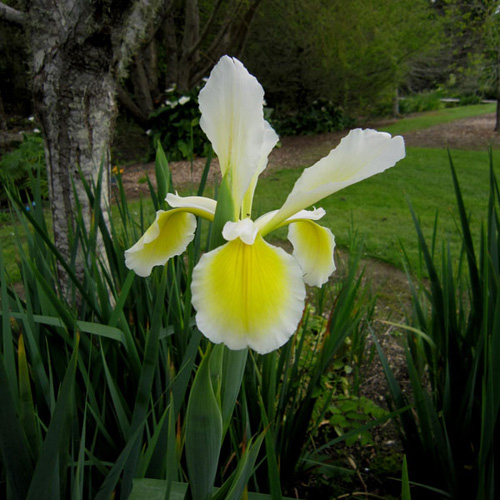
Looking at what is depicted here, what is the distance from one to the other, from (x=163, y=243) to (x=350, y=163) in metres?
0.35

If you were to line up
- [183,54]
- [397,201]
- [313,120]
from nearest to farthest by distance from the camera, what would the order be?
1. [397,201]
2. [183,54]
3. [313,120]

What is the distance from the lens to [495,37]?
Answer: 8336 mm

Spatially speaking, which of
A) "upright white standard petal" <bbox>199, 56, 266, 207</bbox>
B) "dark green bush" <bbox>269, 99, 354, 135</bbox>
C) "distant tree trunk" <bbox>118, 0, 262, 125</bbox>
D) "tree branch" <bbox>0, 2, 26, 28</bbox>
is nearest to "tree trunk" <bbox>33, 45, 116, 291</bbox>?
"tree branch" <bbox>0, 2, 26, 28</bbox>

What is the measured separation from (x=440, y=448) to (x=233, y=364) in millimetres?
680

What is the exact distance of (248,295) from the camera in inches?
24.3

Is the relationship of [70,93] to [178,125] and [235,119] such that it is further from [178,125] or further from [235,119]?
[178,125]

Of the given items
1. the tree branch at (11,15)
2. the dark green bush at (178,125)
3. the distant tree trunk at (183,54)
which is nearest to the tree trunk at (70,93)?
the tree branch at (11,15)

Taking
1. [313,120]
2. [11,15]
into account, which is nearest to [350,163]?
[11,15]

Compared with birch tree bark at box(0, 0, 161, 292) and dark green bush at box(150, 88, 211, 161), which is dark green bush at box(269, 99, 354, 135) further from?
birch tree bark at box(0, 0, 161, 292)

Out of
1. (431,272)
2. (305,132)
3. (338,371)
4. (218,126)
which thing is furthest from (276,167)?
(218,126)

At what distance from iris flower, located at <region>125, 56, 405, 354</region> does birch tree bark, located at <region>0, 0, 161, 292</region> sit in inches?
39.6

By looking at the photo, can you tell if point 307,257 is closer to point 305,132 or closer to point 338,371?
point 338,371

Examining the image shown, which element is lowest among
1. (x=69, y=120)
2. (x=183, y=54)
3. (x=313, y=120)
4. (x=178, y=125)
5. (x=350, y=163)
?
(x=350, y=163)

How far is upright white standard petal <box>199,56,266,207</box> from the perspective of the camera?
2.26ft
